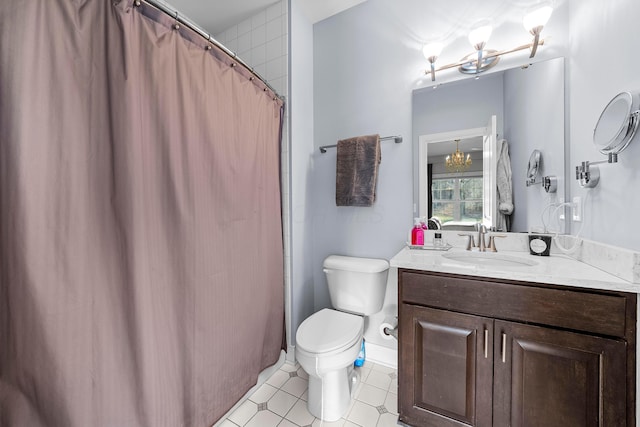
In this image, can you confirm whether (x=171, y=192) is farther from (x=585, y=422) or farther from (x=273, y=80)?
(x=585, y=422)

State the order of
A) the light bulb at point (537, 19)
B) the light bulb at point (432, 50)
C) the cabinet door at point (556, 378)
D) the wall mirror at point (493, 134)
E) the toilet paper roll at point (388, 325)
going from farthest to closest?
the toilet paper roll at point (388, 325)
the light bulb at point (432, 50)
the wall mirror at point (493, 134)
the light bulb at point (537, 19)
the cabinet door at point (556, 378)

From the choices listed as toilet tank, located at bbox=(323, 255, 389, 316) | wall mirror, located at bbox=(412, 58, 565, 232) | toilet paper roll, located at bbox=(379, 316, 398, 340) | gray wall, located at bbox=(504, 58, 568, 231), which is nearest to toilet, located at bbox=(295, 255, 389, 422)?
toilet tank, located at bbox=(323, 255, 389, 316)

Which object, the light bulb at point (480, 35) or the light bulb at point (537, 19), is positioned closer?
the light bulb at point (537, 19)

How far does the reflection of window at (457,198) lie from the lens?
57.8 inches

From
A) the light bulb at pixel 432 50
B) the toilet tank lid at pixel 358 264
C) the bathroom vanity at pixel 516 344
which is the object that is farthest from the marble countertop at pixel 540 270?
the light bulb at pixel 432 50

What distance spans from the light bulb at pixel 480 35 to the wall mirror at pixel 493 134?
18 centimetres

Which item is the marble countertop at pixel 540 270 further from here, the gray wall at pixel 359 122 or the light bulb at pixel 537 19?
the light bulb at pixel 537 19

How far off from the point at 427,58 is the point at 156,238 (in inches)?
68.1

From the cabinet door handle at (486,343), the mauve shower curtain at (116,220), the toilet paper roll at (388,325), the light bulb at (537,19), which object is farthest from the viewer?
the toilet paper roll at (388,325)

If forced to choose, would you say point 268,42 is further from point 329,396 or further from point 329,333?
point 329,396

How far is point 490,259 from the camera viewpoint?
1300 millimetres

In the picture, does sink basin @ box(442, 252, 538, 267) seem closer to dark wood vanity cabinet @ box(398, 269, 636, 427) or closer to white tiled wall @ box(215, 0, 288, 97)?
dark wood vanity cabinet @ box(398, 269, 636, 427)

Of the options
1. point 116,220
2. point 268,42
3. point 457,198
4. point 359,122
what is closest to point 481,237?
point 457,198

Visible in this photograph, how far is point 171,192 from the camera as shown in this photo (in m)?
0.95
